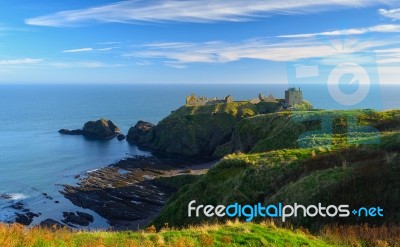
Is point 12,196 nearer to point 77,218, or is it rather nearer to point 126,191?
point 77,218

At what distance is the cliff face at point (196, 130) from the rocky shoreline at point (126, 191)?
66.2 ft

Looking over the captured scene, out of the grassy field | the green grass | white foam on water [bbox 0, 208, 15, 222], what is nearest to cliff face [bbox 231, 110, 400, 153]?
the green grass

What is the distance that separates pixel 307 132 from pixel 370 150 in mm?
33116

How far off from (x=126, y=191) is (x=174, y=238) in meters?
66.2

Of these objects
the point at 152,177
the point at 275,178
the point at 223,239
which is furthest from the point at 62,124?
the point at 223,239

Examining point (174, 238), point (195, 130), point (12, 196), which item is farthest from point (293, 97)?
point (174, 238)

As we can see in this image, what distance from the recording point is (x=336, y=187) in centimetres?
2181

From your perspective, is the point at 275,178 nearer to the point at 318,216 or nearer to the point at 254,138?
the point at 318,216

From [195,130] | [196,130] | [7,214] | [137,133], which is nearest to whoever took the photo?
[7,214]

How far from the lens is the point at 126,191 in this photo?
77125 millimetres

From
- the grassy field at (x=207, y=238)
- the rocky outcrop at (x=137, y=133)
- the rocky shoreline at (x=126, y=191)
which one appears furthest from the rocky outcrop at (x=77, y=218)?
the rocky outcrop at (x=137, y=133)

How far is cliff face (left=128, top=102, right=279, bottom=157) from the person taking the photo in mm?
127188

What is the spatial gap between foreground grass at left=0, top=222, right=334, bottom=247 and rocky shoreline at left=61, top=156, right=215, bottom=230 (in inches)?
1695

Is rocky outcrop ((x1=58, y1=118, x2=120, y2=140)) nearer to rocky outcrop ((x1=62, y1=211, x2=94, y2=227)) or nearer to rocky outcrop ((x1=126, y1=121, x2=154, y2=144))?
rocky outcrop ((x1=126, y1=121, x2=154, y2=144))
